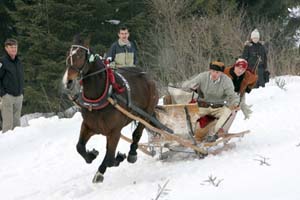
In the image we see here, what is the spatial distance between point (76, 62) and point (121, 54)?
112 inches

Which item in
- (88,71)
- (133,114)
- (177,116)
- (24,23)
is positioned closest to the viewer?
(88,71)

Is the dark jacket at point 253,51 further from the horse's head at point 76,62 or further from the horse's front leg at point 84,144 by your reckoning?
the horse's head at point 76,62

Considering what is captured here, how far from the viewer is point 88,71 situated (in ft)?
20.1

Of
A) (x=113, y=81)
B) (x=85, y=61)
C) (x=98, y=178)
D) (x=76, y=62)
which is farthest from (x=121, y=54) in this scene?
(x=98, y=178)

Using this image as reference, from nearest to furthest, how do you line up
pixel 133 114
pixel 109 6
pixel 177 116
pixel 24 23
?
pixel 133 114 < pixel 177 116 < pixel 24 23 < pixel 109 6

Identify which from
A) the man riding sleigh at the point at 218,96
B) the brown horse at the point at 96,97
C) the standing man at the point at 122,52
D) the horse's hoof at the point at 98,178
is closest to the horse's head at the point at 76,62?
the brown horse at the point at 96,97

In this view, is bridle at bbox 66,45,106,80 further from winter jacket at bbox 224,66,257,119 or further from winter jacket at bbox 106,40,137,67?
winter jacket at bbox 224,66,257,119

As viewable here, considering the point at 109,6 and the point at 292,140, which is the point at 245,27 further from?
the point at 292,140

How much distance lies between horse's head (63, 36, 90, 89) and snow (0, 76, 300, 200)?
1395mm

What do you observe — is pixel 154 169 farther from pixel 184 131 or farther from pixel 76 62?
pixel 76 62

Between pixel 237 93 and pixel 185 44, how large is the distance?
11850mm

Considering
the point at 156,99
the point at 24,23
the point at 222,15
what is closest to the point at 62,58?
the point at 24,23

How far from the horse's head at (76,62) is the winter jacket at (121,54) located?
254 cm

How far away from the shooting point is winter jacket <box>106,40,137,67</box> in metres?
8.62
